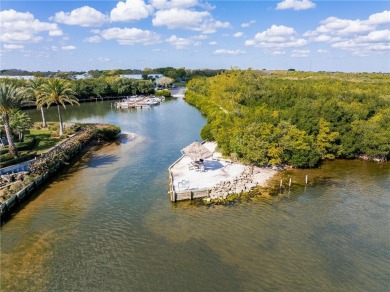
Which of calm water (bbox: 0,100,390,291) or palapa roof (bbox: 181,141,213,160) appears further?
palapa roof (bbox: 181,141,213,160)

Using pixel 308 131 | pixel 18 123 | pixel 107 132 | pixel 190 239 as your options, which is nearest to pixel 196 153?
pixel 190 239

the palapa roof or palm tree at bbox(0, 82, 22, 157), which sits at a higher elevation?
palm tree at bbox(0, 82, 22, 157)

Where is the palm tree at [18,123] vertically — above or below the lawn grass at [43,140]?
above

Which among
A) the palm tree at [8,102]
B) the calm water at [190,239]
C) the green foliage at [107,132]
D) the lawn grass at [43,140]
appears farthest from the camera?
the green foliage at [107,132]

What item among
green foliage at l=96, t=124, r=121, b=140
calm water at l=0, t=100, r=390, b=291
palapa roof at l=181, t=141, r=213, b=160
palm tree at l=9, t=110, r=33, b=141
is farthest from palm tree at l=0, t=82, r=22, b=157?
palapa roof at l=181, t=141, r=213, b=160

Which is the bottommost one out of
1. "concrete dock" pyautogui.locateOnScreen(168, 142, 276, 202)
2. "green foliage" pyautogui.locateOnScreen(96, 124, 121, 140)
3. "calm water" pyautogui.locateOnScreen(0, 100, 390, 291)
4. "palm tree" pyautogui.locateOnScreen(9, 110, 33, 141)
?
"calm water" pyautogui.locateOnScreen(0, 100, 390, 291)

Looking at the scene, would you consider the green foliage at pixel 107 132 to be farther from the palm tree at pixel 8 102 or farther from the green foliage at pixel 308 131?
the palm tree at pixel 8 102

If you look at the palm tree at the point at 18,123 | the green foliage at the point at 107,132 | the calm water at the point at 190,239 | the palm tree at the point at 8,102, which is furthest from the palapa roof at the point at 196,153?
the palm tree at the point at 18,123

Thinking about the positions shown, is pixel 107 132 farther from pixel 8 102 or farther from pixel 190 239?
pixel 190 239

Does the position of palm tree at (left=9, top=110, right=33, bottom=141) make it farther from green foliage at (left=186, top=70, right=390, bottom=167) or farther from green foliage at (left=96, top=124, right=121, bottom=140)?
green foliage at (left=186, top=70, right=390, bottom=167)
